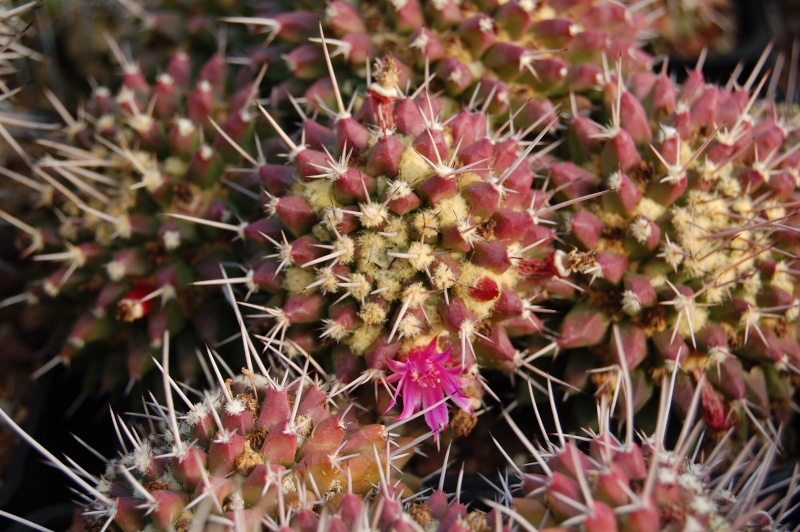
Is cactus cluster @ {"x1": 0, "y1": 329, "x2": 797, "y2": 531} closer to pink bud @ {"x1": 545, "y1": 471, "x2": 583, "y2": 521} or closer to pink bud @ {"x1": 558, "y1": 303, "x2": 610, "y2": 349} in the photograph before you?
pink bud @ {"x1": 545, "y1": 471, "x2": 583, "y2": 521}

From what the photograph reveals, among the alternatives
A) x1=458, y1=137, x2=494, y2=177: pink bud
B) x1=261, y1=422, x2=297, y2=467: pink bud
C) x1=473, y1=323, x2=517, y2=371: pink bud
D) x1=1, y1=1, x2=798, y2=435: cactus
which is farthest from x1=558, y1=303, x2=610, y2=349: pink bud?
x1=261, y1=422, x2=297, y2=467: pink bud

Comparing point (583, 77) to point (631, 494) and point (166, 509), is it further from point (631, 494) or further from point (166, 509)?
point (166, 509)

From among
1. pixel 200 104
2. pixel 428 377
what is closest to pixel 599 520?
pixel 428 377

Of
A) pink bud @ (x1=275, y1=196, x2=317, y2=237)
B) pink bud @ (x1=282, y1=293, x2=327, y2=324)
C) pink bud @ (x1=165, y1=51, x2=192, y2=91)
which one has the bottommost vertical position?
pink bud @ (x1=282, y1=293, x2=327, y2=324)

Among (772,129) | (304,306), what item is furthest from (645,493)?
(772,129)

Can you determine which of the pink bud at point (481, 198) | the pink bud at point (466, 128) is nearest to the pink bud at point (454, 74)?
the pink bud at point (466, 128)

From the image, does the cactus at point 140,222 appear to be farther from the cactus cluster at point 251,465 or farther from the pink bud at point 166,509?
the pink bud at point 166,509

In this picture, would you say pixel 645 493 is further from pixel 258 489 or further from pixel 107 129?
pixel 107 129

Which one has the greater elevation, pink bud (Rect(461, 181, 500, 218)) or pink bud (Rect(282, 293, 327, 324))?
pink bud (Rect(461, 181, 500, 218))
